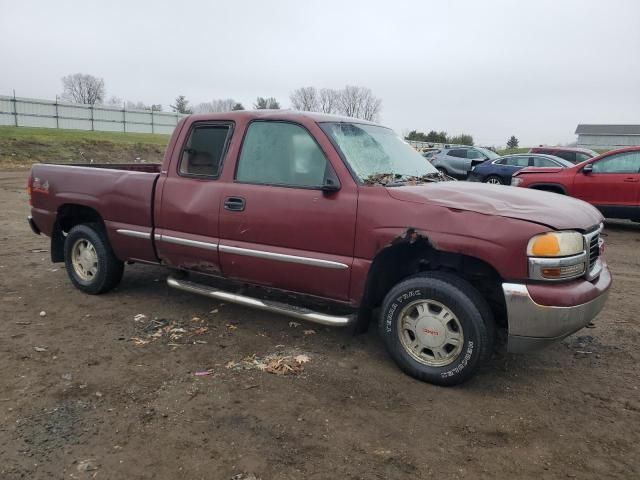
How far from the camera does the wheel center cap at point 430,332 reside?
3.55 meters

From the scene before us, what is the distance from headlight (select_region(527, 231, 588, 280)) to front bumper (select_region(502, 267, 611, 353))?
0.48 ft

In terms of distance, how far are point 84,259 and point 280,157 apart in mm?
2728

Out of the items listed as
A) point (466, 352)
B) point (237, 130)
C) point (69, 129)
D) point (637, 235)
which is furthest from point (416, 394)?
point (69, 129)

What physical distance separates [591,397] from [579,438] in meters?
0.60

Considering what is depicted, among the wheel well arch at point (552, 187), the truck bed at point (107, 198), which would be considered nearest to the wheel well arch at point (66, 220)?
the truck bed at point (107, 198)

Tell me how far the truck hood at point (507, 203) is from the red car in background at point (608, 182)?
7057mm

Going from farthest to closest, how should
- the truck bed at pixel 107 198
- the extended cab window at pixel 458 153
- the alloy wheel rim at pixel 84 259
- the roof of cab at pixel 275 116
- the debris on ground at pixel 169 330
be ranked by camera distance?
the extended cab window at pixel 458 153, the alloy wheel rim at pixel 84 259, the truck bed at pixel 107 198, the debris on ground at pixel 169 330, the roof of cab at pixel 275 116

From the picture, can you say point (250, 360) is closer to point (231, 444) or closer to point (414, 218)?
point (231, 444)

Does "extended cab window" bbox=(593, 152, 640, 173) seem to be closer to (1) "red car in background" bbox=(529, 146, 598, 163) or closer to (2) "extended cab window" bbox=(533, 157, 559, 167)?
(2) "extended cab window" bbox=(533, 157, 559, 167)

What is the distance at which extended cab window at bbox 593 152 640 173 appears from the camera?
10086mm

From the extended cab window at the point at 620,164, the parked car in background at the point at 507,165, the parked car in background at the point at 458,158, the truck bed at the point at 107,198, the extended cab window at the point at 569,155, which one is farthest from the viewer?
the parked car in background at the point at 458,158

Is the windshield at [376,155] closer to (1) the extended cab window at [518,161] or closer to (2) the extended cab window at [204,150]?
(2) the extended cab window at [204,150]

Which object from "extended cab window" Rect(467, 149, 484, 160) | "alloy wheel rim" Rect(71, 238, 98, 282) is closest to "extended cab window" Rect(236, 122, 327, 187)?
"alloy wheel rim" Rect(71, 238, 98, 282)

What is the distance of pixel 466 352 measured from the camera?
135 inches
